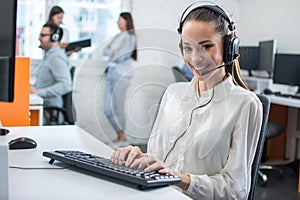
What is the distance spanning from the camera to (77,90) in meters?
1.38

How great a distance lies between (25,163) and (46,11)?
4052 mm

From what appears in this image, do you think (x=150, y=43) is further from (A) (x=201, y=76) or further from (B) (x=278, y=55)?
(B) (x=278, y=55)

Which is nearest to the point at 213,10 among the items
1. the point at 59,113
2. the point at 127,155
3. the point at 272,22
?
the point at 127,155

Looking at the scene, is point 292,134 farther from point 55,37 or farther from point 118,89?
point 118,89

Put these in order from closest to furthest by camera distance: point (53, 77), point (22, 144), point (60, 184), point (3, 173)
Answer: point (3, 173)
point (60, 184)
point (22, 144)
point (53, 77)

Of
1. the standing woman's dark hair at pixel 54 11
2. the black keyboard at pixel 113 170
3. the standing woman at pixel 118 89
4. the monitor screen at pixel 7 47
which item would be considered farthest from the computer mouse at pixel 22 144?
the standing woman's dark hair at pixel 54 11

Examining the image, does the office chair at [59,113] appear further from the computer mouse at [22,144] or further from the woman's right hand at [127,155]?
the woman's right hand at [127,155]

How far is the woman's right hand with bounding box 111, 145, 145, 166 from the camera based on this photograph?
1.11 metres

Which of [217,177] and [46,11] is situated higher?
[46,11]

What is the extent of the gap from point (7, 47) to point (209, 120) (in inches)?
22.8

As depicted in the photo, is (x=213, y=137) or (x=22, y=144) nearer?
(x=213, y=137)

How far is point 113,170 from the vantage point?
3.45 ft

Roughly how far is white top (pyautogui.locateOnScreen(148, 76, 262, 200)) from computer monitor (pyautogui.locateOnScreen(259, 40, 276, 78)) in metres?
3.28

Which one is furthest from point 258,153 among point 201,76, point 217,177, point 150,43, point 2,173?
point 2,173
